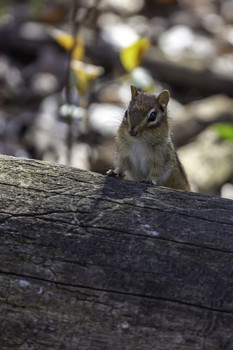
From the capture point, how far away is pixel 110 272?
2463 mm

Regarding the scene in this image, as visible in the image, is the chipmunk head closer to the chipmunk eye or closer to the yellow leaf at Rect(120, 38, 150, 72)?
the chipmunk eye

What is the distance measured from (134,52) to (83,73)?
45 cm

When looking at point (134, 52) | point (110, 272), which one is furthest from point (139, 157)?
point (110, 272)

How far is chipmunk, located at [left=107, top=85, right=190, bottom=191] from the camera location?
3666 millimetres

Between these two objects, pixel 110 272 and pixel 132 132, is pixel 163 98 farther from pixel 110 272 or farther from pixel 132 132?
pixel 110 272

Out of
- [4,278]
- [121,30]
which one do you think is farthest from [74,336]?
[121,30]

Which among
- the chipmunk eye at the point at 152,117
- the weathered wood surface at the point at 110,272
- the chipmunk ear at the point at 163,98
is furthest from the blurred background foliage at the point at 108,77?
the weathered wood surface at the point at 110,272

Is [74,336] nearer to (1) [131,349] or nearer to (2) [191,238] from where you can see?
(1) [131,349]

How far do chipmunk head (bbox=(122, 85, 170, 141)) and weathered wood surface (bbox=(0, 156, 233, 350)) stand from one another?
36.1 inches

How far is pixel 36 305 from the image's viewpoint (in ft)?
7.85

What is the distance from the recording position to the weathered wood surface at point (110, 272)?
7.72 feet

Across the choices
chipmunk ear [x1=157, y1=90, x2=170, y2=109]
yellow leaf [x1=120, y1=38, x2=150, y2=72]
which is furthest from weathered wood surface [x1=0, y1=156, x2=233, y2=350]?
yellow leaf [x1=120, y1=38, x2=150, y2=72]

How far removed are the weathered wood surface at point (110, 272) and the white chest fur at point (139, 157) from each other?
1.05m

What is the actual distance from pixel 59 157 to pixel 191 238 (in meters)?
3.57
